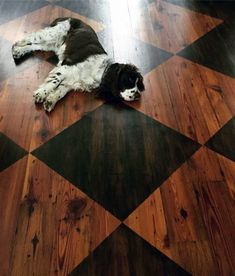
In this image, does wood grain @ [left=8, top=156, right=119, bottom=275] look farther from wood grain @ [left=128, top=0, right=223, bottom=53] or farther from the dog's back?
wood grain @ [left=128, top=0, right=223, bottom=53]

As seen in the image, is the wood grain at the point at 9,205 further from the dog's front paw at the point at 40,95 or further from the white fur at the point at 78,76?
the white fur at the point at 78,76

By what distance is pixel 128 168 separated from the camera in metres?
1.75

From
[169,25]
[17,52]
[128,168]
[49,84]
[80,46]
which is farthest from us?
[169,25]

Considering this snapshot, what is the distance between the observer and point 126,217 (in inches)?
60.2

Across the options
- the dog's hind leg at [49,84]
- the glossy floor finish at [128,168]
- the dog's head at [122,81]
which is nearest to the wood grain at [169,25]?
the glossy floor finish at [128,168]

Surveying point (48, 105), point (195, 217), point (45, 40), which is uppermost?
point (45, 40)

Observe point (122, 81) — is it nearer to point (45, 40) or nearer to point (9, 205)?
point (45, 40)

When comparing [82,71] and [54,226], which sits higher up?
[82,71]

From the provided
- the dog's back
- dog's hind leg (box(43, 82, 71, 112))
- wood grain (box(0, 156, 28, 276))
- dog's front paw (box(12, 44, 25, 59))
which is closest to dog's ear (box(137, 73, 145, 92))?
the dog's back

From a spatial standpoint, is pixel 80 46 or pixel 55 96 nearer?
pixel 55 96

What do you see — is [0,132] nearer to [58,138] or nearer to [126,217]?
[58,138]

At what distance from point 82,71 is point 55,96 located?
297 mm

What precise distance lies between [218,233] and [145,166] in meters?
0.53

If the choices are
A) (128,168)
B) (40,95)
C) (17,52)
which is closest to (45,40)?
(17,52)
